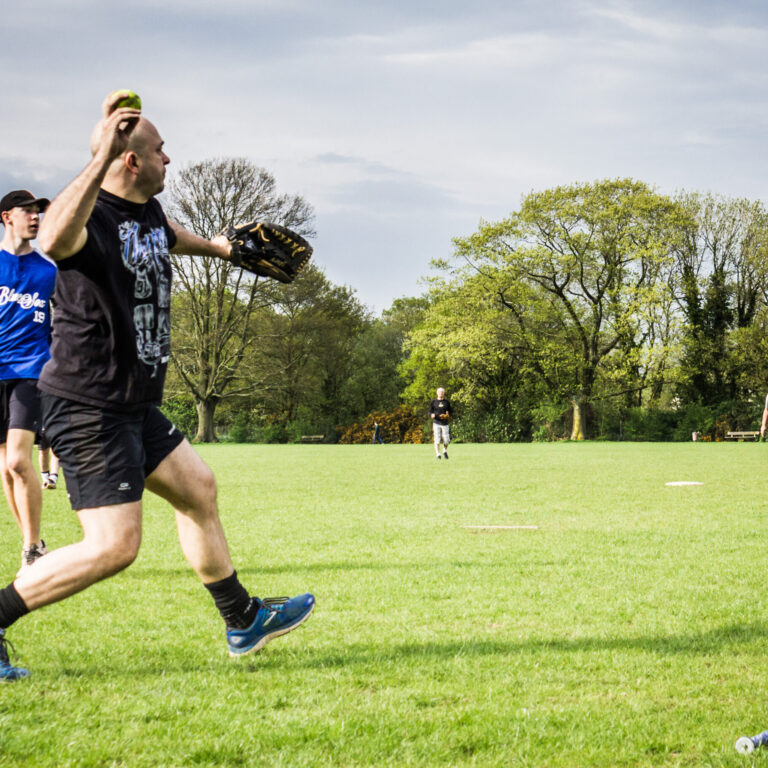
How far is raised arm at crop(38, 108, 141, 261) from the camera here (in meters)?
3.13

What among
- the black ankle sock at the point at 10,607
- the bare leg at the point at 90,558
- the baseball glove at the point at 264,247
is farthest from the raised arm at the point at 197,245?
the black ankle sock at the point at 10,607

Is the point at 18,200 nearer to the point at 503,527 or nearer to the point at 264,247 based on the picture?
the point at 264,247

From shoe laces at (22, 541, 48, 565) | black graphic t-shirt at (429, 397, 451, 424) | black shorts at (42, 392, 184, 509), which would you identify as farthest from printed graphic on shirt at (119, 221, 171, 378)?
black graphic t-shirt at (429, 397, 451, 424)

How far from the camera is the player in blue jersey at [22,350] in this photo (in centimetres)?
584

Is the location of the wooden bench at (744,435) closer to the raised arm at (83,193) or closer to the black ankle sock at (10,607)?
the black ankle sock at (10,607)

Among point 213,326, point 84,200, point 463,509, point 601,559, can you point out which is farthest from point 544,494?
point 213,326

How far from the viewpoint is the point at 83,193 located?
10.2 ft

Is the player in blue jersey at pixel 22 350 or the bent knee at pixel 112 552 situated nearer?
the bent knee at pixel 112 552

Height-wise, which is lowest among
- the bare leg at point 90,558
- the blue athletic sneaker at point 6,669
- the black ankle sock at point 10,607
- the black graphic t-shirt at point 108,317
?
the blue athletic sneaker at point 6,669

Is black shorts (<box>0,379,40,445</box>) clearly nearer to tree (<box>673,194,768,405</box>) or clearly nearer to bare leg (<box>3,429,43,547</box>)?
bare leg (<box>3,429,43,547</box>)

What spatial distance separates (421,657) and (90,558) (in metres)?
1.69

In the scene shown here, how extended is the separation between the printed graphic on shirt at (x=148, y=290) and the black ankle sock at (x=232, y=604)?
1155 mm

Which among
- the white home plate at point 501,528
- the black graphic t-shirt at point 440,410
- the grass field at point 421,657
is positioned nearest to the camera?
the grass field at point 421,657

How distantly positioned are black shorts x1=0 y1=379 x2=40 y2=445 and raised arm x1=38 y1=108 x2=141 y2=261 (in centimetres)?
301
